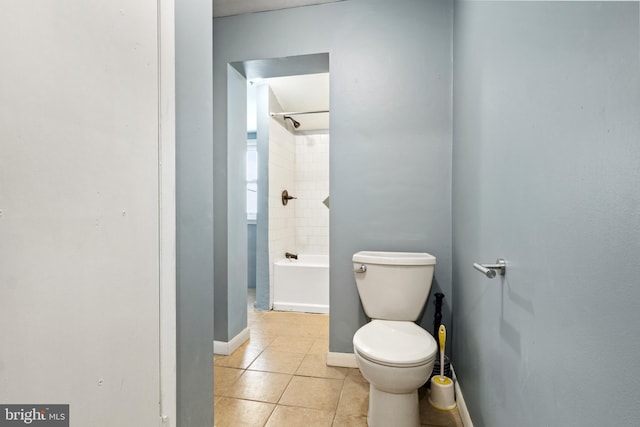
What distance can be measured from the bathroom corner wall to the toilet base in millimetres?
2653

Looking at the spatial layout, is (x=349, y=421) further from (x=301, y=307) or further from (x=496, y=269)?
(x=301, y=307)

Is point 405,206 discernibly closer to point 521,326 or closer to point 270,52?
point 521,326

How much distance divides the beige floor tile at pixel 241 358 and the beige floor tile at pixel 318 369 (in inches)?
15.1

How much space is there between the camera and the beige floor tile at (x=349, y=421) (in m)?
1.53

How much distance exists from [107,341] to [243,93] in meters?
2.19

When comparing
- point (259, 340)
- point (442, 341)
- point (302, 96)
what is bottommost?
point (259, 340)

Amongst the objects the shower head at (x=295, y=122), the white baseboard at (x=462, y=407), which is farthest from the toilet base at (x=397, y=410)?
the shower head at (x=295, y=122)

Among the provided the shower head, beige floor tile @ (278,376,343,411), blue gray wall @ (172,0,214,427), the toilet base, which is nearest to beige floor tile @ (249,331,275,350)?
beige floor tile @ (278,376,343,411)

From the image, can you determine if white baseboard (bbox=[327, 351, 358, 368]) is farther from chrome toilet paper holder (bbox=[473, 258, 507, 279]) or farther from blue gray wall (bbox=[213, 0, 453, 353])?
chrome toilet paper holder (bbox=[473, 258, 507, 279])

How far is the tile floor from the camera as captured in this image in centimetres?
158

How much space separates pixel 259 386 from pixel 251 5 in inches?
102

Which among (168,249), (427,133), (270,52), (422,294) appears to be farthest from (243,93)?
(422,294)

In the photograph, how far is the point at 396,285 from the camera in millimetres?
1823

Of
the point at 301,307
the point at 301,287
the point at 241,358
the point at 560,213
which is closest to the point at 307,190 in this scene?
the point at 301,287
